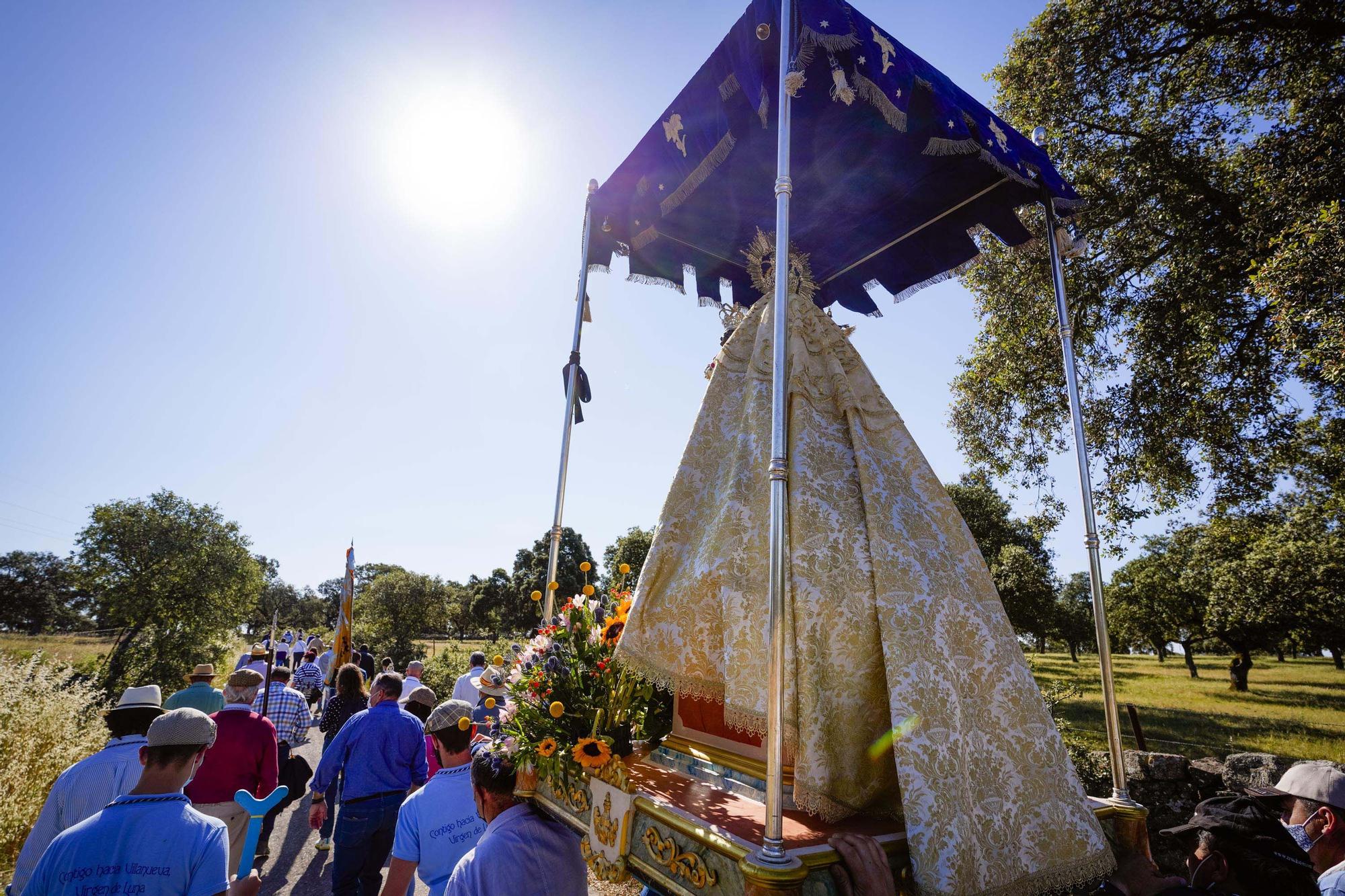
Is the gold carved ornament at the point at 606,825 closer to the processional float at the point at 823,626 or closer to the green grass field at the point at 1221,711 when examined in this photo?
the processional float at the point at 823,626

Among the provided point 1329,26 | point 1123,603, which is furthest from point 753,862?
point 1123,603

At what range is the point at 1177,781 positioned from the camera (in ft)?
23.4

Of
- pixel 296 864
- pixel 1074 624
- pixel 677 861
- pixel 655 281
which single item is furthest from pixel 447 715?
pixel 1074 624

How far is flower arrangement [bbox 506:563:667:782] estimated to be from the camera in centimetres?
285

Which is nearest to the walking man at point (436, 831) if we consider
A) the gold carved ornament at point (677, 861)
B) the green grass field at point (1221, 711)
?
the gold carved ornament at point (677, 861)

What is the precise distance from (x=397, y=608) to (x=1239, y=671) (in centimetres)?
4085

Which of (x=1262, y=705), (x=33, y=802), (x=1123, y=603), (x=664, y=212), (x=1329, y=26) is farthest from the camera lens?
(x=1123, y=603)

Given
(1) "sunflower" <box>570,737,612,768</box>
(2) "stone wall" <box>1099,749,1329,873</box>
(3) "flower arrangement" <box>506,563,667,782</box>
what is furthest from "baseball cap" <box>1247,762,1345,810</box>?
(2) "stone wall" <box>1099,749,1329,873</box>

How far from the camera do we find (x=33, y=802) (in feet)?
21.1

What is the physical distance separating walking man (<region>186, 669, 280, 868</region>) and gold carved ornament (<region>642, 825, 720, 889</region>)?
171 inches

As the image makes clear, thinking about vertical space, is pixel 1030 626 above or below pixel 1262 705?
above

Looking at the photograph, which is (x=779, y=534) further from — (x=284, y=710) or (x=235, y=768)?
(x=284, y=710)

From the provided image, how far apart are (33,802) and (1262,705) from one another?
2918cm

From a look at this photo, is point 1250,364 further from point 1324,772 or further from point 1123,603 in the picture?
point 1123,603
